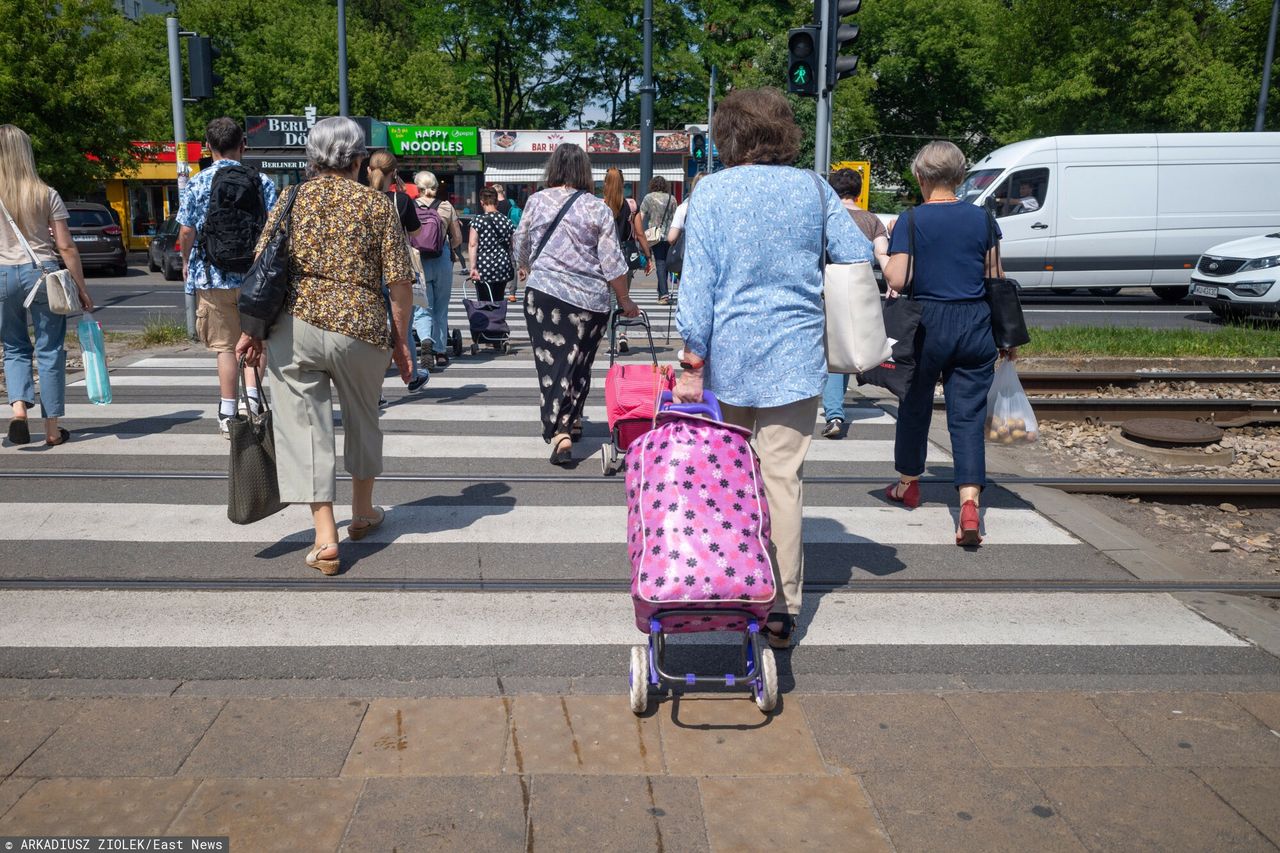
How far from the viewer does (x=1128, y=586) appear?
494cm

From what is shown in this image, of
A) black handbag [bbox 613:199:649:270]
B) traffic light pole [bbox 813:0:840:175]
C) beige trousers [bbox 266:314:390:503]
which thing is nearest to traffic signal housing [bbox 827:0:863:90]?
traffic light pole [bbox 813:0:840:175]

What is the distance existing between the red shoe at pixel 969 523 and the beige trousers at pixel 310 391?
9.18 feet

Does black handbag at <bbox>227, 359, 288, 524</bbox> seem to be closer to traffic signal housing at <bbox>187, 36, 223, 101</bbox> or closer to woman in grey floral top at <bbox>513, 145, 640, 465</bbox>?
woman in grey floral top at <bbox>513, 145, 640, 465</bbox>

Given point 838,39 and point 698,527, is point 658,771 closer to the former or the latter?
point 698,527

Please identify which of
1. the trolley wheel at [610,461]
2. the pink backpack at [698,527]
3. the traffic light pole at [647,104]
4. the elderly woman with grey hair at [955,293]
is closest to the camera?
the pink backpack at [698,527]

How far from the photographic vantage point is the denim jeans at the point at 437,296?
1012 cm

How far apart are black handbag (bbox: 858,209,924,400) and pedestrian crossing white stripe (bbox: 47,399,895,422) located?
3.09 meters

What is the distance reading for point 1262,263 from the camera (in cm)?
1562

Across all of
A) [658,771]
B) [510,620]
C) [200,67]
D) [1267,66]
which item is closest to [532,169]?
[1267,66]

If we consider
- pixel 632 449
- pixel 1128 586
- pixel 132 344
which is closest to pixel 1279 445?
pixel 1128 586

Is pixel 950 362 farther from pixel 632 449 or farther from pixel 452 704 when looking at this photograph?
pixel 452 704

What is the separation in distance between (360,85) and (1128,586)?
45.2m

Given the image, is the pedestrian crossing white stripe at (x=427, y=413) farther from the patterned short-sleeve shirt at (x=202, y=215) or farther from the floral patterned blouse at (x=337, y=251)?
the floral patterned blouse at (x=337, y=251)

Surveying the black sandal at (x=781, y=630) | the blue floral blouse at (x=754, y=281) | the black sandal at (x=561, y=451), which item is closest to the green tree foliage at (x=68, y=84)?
the black sandal at (x=561, y=451)
